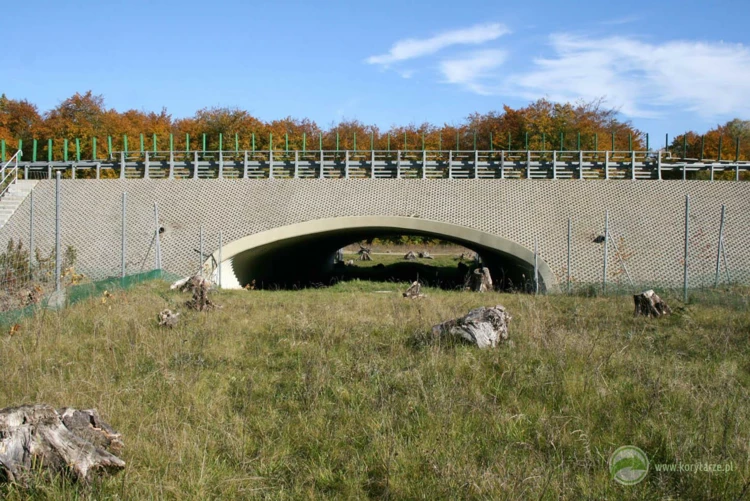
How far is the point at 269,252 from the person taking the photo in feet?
78.5

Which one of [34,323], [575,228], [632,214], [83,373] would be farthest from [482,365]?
[632,214]

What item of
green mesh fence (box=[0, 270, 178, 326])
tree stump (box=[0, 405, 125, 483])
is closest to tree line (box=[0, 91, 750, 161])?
green mesh fence (box=[0, 270, 178, 326])

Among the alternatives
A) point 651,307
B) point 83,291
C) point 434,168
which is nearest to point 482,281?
point 434,168

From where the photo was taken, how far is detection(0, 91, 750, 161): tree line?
43656 mm

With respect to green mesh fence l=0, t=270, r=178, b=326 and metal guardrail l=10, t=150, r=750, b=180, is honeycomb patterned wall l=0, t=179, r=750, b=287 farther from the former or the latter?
Answer: green mesh fence l=0, t=270, r=178, b=326

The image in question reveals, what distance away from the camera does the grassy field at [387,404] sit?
4.44 m

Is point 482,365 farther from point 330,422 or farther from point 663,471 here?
point 663,471

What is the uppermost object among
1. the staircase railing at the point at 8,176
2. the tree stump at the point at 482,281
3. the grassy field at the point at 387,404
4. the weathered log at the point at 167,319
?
the staircase railing at the point at 8,176

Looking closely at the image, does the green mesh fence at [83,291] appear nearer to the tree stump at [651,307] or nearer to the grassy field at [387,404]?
the grassy field at [387,404]

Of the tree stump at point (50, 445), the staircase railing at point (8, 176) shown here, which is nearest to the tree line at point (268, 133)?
the staircase railing at point (8, 176)

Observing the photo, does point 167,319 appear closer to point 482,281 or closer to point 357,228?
point 482,281

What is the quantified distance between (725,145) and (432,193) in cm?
3329

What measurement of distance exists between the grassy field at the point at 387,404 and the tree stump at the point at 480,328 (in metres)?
0.19

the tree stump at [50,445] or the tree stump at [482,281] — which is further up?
the tree stump at [50,445]
